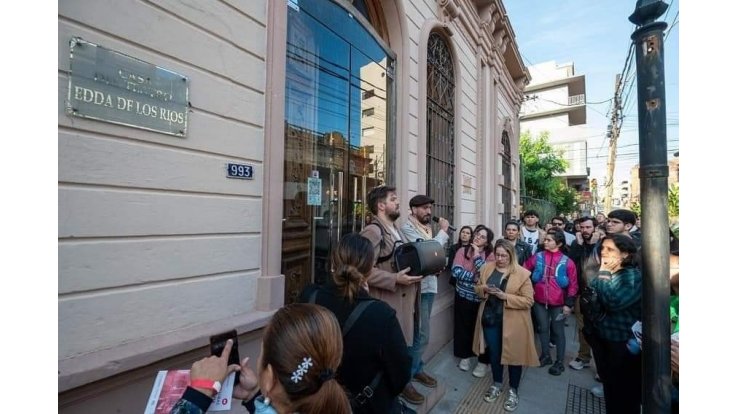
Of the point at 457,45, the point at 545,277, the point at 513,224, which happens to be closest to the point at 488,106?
the point at 457,45

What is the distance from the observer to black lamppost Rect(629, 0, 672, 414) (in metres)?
1.65

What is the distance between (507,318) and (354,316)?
267 centimetres

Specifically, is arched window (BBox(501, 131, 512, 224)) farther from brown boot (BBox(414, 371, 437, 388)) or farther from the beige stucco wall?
the beige stucco wall

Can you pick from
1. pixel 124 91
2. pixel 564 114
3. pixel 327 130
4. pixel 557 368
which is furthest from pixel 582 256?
pixel 564 114

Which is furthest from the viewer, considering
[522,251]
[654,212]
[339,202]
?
[522,251]

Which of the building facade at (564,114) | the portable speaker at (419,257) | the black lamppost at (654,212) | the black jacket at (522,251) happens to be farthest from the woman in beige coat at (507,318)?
the building facade at (564,114)

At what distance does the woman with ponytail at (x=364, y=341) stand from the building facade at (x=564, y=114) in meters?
42.4

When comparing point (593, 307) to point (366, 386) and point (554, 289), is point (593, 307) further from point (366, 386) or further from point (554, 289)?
point (366, 386)

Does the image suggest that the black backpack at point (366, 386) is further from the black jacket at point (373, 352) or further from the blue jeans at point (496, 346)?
the blue jeans at point (496, 346)

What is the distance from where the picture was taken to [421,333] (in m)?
3.77

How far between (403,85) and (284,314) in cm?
426

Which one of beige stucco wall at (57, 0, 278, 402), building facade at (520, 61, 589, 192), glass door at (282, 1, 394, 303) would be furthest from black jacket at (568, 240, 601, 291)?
building facade at (520, 61, 589, 192)

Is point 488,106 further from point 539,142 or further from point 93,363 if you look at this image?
point 539,142

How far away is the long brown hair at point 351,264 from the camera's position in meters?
1.91
